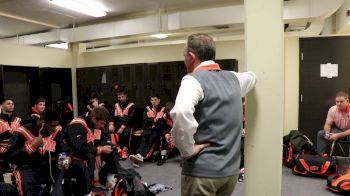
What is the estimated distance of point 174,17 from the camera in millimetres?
5555

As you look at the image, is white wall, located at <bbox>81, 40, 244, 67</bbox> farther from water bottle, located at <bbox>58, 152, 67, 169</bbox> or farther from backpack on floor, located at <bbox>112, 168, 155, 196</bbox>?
water bottle, located at <bbox>58, 152, 67, 169</bbox>

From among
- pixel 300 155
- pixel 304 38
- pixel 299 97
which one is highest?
pixel 304 38

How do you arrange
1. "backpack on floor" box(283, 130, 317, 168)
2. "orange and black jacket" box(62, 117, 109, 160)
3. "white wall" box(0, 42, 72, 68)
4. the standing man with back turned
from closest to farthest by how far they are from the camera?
the standing man with back turned < "orange and black jacket" box(62, 117, 109, 160) < "backpack on floor" box(283, 130, 317, 168) < "white wall" box(0, 42, 72, 68)

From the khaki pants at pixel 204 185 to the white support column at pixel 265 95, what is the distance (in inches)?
12.9

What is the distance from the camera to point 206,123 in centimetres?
139

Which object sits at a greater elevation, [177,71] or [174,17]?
[174,17]

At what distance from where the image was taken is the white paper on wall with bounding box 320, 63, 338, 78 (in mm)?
5188

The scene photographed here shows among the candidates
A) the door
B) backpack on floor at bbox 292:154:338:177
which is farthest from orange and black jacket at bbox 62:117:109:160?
the door

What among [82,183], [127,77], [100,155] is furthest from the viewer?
[127,77]

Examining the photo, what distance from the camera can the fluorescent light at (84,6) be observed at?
5.00 m

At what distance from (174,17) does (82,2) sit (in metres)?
1.61

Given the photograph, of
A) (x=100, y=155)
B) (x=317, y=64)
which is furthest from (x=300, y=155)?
(x=100, y=155)

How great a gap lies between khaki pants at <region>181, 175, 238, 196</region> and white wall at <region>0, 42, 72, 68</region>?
5706mm

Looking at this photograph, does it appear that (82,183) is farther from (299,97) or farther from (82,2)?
(299,97)
